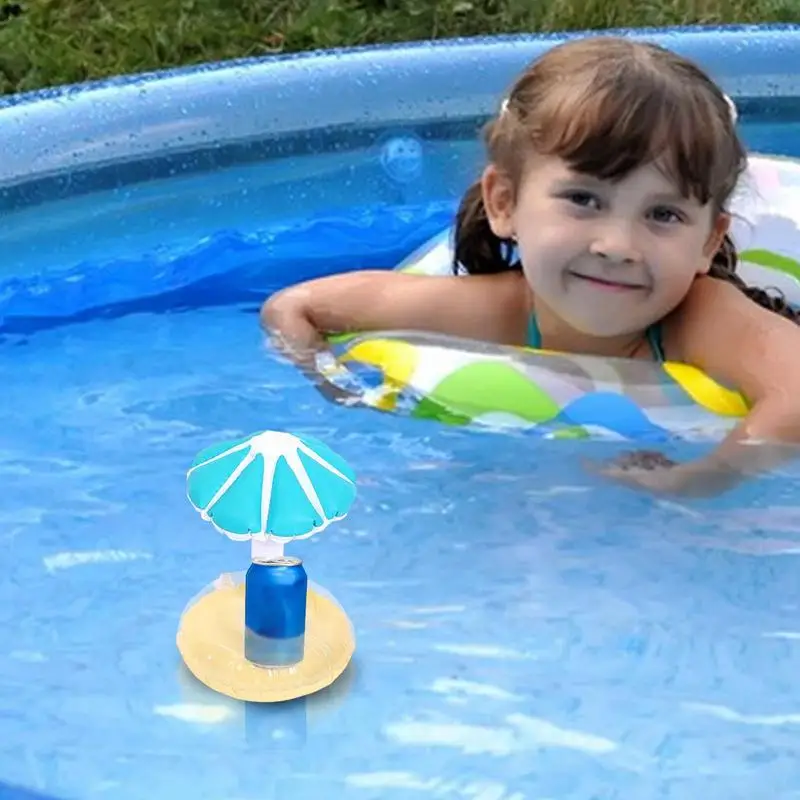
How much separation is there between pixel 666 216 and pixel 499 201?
277 mm

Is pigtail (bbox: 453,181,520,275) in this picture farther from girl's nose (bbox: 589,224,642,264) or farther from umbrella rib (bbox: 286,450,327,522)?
umbrella rib (bbox: 286,450,327,522)

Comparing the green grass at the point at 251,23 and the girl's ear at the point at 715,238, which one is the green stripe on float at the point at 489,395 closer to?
the girl's ear at the point at 715,238

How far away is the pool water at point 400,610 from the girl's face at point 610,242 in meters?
0.19

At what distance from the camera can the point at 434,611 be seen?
1.78m

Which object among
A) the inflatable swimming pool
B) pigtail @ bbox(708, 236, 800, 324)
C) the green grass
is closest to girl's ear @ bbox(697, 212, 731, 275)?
pigtail @ bbox(708, 236, 800, 324)

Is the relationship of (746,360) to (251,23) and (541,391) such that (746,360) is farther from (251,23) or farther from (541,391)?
(251,23)

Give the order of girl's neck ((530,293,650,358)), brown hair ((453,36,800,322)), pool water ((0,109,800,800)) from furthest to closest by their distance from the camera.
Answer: girl's neck ((530,293,650,358))
brown hair ((453,36,800,322))
pool water ((0,109,800,800))

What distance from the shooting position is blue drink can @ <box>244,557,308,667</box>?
4.68ft

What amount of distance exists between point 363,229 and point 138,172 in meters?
0.49

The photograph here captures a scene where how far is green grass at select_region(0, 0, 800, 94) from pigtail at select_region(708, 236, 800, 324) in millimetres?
1881

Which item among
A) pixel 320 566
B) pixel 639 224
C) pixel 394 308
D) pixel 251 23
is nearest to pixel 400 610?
pixel 320 566

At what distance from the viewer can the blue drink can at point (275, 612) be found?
1428mm

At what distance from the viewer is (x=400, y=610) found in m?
1.78

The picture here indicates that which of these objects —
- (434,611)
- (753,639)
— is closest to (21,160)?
(434,611)
